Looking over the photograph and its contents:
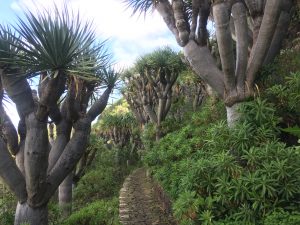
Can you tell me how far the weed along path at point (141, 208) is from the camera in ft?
19.6

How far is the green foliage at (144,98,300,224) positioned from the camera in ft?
11.3

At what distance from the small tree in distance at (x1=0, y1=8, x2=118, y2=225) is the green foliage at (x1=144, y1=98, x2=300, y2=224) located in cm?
269

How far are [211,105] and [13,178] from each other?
4.88 metres

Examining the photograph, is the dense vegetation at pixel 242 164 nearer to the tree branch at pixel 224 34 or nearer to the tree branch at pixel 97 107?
the tree branch at pixel 224 34

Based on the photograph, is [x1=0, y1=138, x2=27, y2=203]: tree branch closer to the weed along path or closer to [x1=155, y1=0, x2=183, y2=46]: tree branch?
the weed along path

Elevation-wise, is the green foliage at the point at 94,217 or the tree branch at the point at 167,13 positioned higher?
the tree branch at the point at 167,13

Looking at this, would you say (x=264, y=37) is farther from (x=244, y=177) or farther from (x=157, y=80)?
(x=157, y=80)

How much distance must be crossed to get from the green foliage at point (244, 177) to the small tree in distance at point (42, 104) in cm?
269

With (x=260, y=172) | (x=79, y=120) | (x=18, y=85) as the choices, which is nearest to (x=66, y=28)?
(x=18, y=85)

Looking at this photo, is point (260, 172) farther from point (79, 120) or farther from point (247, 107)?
point (79, 120)

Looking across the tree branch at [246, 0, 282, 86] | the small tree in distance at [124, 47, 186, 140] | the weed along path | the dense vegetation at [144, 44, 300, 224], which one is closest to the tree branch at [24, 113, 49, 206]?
the weed along path

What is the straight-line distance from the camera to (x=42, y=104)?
18.4ft

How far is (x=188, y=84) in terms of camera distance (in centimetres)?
1463

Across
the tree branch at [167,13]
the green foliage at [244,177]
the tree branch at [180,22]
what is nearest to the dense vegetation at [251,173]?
the green foliage at [244,177]
